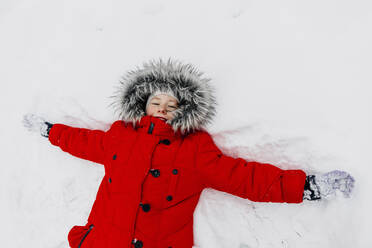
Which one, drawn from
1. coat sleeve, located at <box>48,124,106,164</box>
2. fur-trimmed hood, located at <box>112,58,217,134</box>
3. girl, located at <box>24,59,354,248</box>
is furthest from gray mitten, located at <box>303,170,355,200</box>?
coat sleeve, located at <box>48,124,106,164</box>

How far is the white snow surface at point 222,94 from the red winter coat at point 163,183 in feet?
0.68

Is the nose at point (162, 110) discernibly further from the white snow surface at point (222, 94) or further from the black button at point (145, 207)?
the black button at point (145, 207)

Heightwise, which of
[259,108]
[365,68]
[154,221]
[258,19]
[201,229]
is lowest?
[201,229]

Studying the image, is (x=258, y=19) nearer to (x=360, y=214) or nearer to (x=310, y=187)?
(x=310, y=187)

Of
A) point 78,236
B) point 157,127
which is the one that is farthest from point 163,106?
point 78,236

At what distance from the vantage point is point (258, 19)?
6.08 feet

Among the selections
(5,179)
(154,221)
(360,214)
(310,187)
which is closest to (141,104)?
(154,221)

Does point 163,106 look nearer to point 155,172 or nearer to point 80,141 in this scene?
point 155,172

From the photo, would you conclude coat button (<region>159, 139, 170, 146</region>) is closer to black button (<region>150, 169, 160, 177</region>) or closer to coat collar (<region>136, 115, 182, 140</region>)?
coat collar (<region>136, 115, 182, 140</region>)

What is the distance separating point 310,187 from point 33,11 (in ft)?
7.65

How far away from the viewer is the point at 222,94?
1.83 m

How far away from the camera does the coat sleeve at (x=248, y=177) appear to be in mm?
1505

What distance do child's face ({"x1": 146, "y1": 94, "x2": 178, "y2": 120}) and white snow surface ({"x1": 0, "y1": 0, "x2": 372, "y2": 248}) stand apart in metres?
0.29

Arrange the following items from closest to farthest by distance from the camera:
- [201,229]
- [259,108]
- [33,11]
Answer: [259,108] → [201,229] → [33,11]
